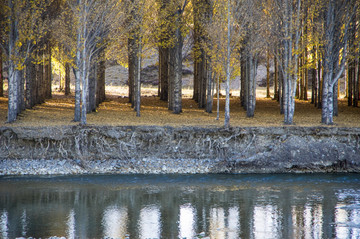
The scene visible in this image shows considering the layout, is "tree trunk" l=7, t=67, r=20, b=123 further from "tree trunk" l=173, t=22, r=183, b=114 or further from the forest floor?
"tree trunk" l=173, t=22, r=183, b=114

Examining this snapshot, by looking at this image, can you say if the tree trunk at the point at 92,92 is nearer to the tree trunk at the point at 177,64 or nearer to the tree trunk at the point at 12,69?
the tree trunk at the point at 177,64

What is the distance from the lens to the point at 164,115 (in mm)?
28141

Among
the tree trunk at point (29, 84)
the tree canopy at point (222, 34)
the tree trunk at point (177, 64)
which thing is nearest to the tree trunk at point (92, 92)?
the tree canopy at point (222, 34)

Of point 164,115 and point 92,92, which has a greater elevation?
point 92,92

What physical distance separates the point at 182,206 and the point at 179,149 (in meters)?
6.09

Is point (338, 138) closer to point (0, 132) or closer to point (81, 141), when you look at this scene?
point (81, 141)

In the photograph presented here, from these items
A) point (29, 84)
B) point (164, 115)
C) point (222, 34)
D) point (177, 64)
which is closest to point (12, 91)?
point (29, 84)

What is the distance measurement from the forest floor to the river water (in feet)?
12.8

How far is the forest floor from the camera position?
2356cm

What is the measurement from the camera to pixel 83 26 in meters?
22.6

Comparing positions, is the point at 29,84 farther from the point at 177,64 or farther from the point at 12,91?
the point at 177,64

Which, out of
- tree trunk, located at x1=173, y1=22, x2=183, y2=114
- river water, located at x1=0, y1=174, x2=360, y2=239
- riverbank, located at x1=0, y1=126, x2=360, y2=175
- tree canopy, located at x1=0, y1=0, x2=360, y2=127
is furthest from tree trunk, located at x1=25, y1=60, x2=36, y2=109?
river water, located at x1=0, y1=174, x2=360, y2=239

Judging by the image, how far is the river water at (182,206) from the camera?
13195 mm

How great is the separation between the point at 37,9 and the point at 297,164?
50.3 ft
